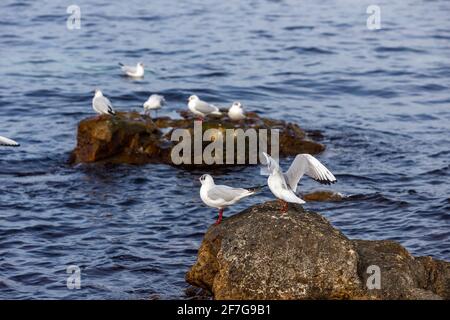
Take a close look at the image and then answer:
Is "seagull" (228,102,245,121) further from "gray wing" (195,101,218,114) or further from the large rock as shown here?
the large rock

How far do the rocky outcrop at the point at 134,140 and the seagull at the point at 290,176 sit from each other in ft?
18.2

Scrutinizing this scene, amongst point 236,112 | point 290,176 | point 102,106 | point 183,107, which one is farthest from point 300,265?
point 183,107

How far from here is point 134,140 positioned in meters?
17.5

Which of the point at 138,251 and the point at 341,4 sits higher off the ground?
the point at 341,4

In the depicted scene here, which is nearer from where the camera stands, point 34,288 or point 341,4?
point 34,288

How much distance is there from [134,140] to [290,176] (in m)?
6.53

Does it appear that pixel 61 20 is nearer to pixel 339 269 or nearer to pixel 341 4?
pixel 341 4

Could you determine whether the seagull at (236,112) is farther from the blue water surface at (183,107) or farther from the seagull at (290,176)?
the seagull at (290,176)

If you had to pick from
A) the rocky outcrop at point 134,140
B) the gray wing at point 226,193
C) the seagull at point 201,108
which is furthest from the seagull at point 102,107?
the gray wing at point 226,193

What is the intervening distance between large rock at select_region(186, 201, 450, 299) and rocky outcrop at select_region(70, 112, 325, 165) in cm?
687

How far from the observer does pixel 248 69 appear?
26.7m

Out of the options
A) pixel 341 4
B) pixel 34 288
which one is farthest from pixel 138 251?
pixel 341 4
